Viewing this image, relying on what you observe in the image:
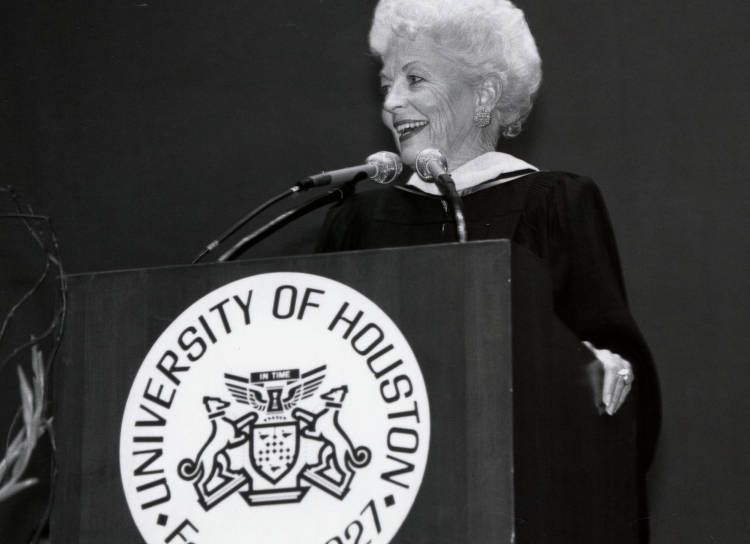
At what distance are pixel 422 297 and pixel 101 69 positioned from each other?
2.11m

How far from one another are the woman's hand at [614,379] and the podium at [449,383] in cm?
10

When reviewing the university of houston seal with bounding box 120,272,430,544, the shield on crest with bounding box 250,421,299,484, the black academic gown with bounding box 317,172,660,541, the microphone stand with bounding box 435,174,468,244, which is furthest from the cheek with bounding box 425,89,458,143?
the shield on crest with bounding box 250,421,299,484

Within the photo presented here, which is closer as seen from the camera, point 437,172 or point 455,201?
point 455,201

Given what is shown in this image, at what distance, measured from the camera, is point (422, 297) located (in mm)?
1585

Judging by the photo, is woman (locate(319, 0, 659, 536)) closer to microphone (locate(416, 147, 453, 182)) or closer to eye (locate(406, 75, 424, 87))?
eye (locate(406, 75, 424, 87))

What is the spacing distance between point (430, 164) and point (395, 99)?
479 millimetres

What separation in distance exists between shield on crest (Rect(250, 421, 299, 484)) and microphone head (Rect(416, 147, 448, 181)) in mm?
580

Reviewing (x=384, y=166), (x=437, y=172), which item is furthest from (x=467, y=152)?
(x=437, y=172)

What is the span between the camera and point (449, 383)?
1.55 m

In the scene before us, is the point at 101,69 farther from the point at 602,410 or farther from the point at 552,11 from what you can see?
the point at 602,410

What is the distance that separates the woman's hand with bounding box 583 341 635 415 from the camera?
6.53ft

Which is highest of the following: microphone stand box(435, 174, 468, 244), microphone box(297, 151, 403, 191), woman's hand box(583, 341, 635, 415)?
microphone box(297, 151, 403, 191)

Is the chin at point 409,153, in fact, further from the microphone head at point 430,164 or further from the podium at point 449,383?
the podium at point 449,383

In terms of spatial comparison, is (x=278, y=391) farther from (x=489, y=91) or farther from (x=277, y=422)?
(x=489, y=91)
